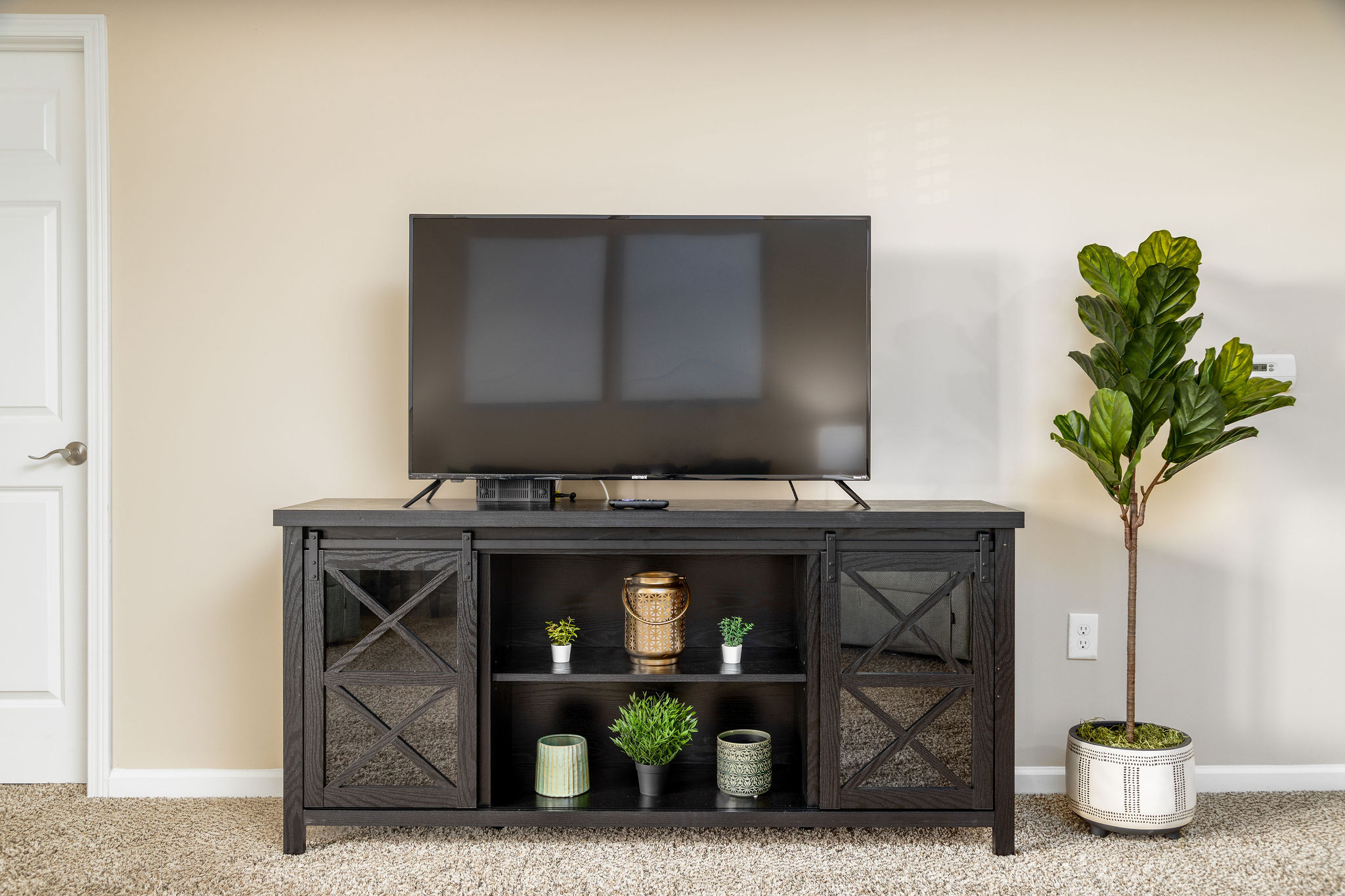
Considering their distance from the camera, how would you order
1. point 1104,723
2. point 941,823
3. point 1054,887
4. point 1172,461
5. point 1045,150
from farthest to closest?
1. point 1045,150
2. point 1104,723
3. point 1172,461
4. point 941,823
5. point 1054,887

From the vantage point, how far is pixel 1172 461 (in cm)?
201

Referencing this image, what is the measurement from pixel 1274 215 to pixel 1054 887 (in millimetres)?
1814

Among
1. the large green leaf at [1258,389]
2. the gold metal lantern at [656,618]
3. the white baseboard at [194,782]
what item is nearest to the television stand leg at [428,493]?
the gold metal lantern at [656,618]

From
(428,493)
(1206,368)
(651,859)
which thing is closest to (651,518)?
(428,493)

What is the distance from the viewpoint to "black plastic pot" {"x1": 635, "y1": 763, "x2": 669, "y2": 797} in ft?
6.46

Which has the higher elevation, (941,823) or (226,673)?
(226,673)

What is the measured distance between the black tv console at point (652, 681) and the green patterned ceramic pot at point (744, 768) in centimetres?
5

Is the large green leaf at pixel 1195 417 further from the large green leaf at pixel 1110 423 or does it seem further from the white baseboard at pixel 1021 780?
the white baseboard at pixel 1021 780

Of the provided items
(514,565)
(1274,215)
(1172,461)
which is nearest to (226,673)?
(514,565)

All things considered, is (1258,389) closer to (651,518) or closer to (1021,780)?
(1021,780)

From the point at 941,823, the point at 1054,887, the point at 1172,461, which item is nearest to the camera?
the point at 1054,887

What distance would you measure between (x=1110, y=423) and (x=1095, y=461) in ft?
0.42

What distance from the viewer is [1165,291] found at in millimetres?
1915

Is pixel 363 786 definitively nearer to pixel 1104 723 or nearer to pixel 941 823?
pixel 941 823
